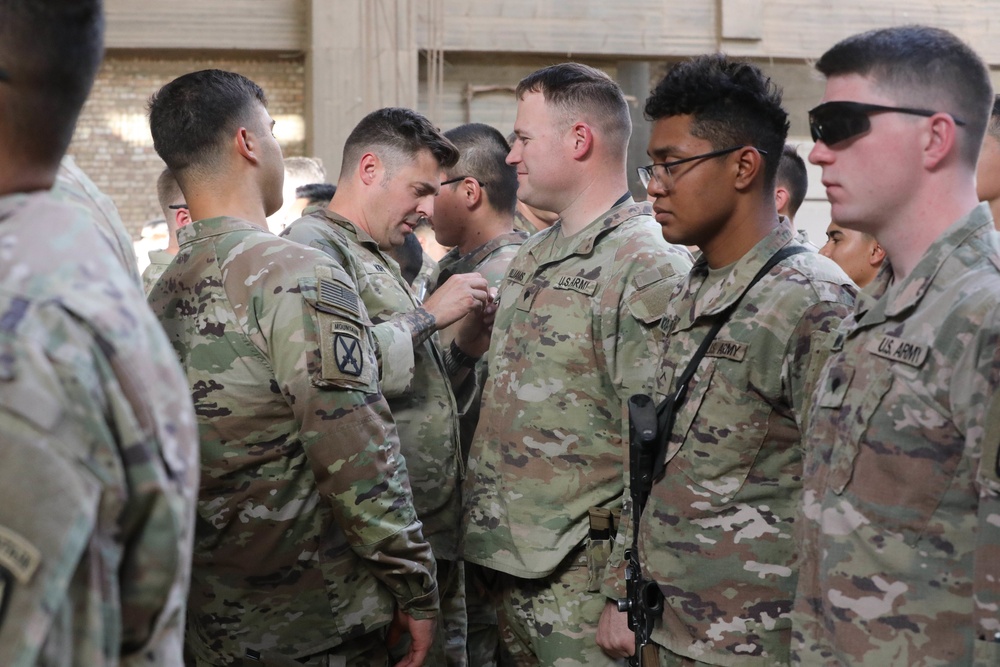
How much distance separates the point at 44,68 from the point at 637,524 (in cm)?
170

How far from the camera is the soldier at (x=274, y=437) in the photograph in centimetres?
226

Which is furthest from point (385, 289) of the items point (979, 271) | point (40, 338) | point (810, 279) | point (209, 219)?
point (40, 338)

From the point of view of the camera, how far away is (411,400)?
125 inches

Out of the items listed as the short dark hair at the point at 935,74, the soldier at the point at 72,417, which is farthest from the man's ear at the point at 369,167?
the soldier at the point at 72,417

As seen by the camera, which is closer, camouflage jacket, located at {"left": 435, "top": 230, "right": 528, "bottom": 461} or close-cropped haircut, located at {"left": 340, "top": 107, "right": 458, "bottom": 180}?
close-cropped haircut, located at {"left": 340, "top": 107, "right": 458, "bottom": 180}

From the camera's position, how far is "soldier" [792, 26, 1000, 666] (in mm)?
1555

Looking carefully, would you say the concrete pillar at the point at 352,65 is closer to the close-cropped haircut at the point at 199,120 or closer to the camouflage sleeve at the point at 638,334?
the close-cropped haircut at the point at 199,120

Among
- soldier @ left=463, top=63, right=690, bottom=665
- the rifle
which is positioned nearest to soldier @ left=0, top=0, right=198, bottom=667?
the rifle

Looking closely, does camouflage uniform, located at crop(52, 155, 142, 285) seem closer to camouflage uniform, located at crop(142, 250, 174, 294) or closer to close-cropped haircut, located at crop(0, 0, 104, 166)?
close-cropped haircut, located at crop(0, 0, 104, 166)

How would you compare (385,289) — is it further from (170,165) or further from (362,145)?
(170,165)

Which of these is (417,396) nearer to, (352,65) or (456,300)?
(456,300)

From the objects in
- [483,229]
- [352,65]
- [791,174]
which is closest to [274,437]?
[483,229]

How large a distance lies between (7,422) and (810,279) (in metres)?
1.66

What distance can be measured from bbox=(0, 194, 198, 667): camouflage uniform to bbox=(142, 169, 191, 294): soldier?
10.5ft
